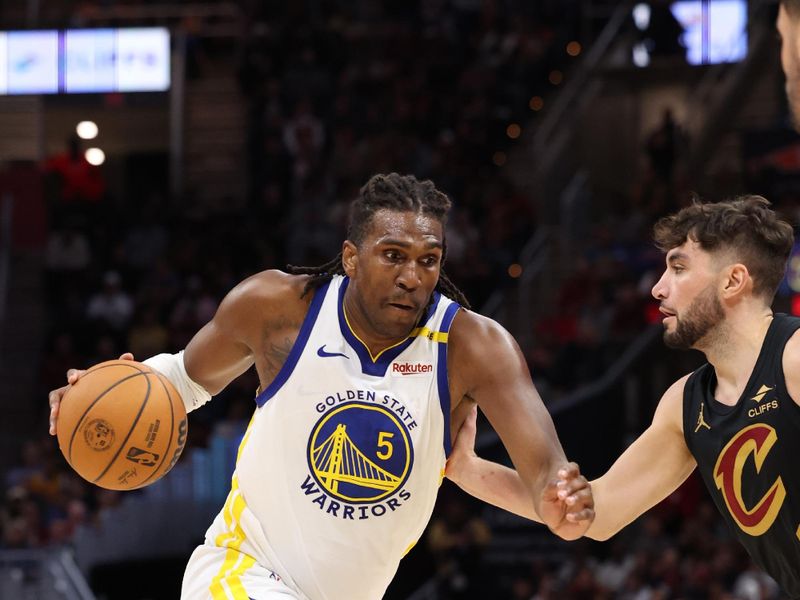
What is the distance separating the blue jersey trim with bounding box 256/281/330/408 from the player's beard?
4.33ft

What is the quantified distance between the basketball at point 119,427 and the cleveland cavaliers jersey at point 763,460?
198 centimetres

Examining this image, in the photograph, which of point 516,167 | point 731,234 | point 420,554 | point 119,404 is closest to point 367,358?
point 119,404

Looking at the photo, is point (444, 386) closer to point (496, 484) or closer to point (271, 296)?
point (496, 484)

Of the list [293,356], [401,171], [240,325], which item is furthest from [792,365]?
[401,171]

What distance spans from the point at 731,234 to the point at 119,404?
7.62 feet

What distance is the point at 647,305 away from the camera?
13.8 meters

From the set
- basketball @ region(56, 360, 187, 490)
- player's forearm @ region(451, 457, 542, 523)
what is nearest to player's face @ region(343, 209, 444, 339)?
player's forearm @ region(451, 457, 542, 523)

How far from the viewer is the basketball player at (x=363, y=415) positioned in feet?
16.5

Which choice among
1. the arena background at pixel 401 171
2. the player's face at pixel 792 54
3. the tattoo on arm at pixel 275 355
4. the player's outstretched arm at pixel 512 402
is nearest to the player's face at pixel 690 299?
the player's outstretched arm at pixel 512 402

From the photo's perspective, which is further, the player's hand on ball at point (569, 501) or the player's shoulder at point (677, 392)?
the player's shoulder at point (677, 392)

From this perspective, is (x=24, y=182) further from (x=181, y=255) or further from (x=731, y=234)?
(x=731, y=234)

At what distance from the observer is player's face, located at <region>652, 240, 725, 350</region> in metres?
5.01

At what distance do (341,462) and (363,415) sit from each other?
0.62ft

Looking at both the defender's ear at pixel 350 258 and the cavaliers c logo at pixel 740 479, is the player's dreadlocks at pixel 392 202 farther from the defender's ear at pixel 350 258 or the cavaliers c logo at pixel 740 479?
the cavaliers c logo at pixel 740 479
